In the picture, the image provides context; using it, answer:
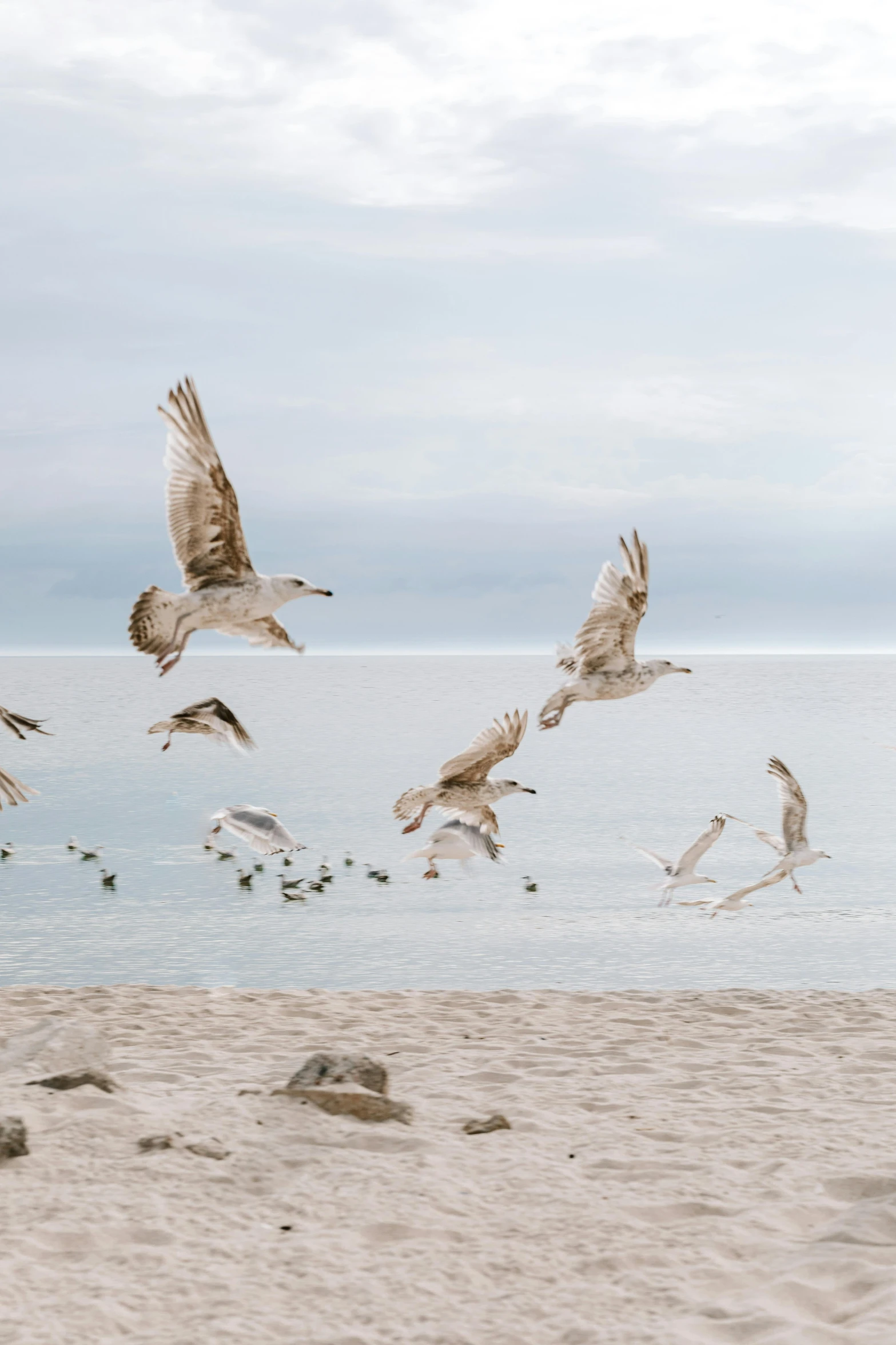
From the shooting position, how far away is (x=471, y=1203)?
6988mm

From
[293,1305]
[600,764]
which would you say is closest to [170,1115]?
[293,1305]

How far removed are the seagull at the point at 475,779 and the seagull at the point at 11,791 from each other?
2.39 meters

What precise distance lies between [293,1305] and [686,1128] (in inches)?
141

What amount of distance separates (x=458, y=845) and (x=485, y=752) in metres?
2.06

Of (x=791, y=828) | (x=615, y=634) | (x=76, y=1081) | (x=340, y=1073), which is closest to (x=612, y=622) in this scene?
(x=615, y=634)

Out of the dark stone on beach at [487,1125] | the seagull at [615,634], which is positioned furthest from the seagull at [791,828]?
the seagull at [615,634]

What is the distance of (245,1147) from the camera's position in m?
7.68

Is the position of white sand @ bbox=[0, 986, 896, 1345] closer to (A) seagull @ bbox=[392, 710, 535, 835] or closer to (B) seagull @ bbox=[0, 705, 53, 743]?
(A) seagull @ bbox=[392, 710, 535, 835]

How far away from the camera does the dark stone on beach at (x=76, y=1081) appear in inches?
337

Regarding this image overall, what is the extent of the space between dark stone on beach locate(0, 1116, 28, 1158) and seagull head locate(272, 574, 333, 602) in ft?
13.3

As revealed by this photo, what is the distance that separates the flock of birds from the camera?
5137 millimetres

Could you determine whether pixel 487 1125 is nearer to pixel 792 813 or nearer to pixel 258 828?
pixel 258 828

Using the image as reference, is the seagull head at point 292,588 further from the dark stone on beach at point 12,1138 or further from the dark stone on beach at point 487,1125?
the dark stone on beach at point 487,1125

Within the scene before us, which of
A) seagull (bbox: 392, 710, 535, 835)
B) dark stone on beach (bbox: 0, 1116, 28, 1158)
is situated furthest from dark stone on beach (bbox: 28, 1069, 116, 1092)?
seagull (bbox: 392, 710, 535, 835)
